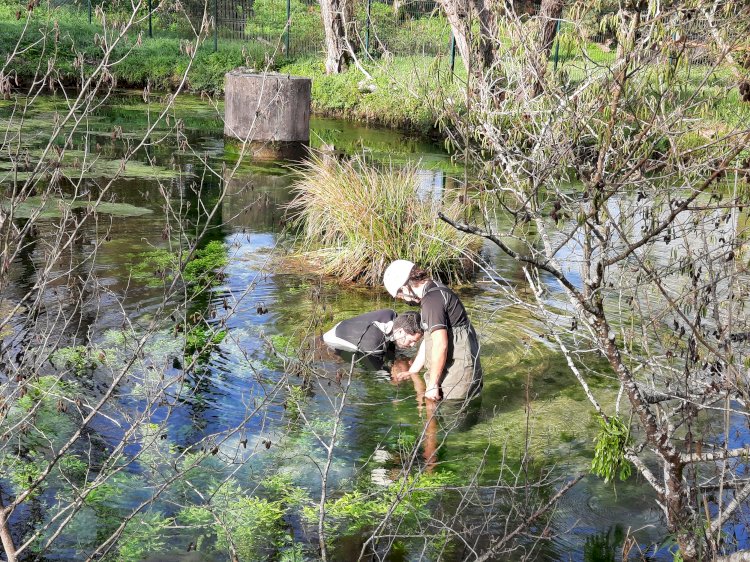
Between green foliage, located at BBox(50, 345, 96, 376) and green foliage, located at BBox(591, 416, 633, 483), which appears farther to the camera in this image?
green foliage, located at BBox(50, 345, 96, 376)

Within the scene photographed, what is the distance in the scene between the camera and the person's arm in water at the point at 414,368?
7512 mm

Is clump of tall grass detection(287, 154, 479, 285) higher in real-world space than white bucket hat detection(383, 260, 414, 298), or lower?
lower

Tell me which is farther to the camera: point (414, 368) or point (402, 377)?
point (402, 377)

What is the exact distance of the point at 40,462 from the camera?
6.13m

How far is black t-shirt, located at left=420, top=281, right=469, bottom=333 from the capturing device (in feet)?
22.7

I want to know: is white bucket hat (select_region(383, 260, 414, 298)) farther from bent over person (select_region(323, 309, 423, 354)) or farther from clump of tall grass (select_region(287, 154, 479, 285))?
clump of tall grass (select_region(287, 154, 479, 285))

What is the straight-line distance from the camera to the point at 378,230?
34.4ft

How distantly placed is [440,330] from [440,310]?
0.50 feet

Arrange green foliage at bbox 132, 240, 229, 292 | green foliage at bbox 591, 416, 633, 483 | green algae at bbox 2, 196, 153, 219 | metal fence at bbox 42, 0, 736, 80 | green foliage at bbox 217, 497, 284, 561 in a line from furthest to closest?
metal fence at bbox 42, 0, 736, 80 → green algae at bbox 2, 196, 153, 219 → green foliage at bbox 132, 240, 229, 292 → green foliage at bbox 217, 497, 284, 561 → green foliage at bbox 591, 416, 633, 483

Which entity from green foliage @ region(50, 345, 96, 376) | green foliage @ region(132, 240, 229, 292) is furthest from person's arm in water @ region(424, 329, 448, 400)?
green foliage @ region(132, 240, 229, 292)

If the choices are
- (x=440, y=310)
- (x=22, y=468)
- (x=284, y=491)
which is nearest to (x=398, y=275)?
(x=440, y=310)

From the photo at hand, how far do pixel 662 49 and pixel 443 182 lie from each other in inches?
486

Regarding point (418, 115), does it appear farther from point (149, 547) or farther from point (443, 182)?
point (149, 547)

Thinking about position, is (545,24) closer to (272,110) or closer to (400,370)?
(400,370)
